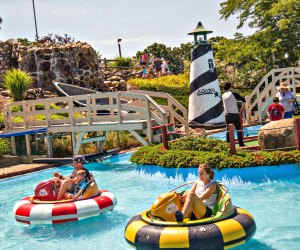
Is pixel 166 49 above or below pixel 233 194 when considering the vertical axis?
above

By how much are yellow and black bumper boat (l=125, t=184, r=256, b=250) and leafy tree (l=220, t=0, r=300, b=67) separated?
69.8 feet

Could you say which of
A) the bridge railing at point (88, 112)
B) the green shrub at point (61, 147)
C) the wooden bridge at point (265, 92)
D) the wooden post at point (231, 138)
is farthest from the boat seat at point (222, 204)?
the wooden bridge at point (265, 92)

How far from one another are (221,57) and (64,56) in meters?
9.71

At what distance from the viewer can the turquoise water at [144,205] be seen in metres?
8.77

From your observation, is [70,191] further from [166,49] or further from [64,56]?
[166,49]

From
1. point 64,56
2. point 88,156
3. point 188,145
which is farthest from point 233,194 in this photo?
point 64,56

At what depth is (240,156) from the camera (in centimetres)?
1277

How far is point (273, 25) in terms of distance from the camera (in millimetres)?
28828

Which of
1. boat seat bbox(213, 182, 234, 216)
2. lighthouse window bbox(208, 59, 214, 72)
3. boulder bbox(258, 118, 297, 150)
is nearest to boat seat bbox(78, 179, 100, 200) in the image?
boat seat bbox(213, 182, 234, 216)

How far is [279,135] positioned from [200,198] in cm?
547

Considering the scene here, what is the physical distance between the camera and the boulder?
1266cm

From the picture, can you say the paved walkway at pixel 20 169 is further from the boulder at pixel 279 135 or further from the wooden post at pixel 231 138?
the boulder at pixel 279 135

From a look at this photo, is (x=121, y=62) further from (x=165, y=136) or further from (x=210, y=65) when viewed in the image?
(x=165, y=136)

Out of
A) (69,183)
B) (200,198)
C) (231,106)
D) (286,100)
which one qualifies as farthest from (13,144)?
(200,198)
